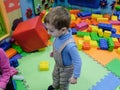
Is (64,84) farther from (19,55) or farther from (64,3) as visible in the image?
(64,3)

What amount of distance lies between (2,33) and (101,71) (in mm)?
839

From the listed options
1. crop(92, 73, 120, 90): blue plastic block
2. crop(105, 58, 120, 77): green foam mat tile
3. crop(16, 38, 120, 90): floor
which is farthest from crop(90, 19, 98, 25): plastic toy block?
crop(92, 73, 120, 90): blue plastic block

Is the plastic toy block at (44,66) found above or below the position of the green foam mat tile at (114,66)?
above

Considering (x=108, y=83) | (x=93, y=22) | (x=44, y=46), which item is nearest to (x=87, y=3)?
(x=93, y=22)

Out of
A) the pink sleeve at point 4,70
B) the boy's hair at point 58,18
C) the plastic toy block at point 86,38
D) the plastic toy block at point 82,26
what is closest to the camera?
the boy's hair at point 58,18

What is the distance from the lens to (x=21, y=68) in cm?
156

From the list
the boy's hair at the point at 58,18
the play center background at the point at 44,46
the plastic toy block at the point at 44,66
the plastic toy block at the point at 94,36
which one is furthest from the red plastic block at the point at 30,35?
the boy's hair at the point at 58,18

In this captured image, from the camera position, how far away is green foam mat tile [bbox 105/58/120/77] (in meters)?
1.51

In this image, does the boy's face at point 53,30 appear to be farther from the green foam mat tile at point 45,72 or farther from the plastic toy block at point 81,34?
the plastic toy block at point 81,34

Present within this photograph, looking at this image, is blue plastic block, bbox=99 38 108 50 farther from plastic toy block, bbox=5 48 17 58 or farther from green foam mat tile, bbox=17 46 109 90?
plastic toy block, bbox=5 48 17 58

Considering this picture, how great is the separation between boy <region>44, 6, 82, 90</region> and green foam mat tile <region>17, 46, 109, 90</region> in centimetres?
22

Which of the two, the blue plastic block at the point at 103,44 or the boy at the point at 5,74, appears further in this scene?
the blue plastic block at the point at 103,44

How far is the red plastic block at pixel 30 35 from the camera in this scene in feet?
5.22

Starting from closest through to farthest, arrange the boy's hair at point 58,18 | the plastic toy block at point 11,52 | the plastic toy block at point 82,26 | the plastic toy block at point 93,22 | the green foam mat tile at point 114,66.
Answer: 1. the boy's hair at point 58,18
2. the green foam mat tile at point 114,66
3. the plastic toy block at point 11,52
4. the plastic toy block at point 82,26
5. the plastic toy block at point 93,22
